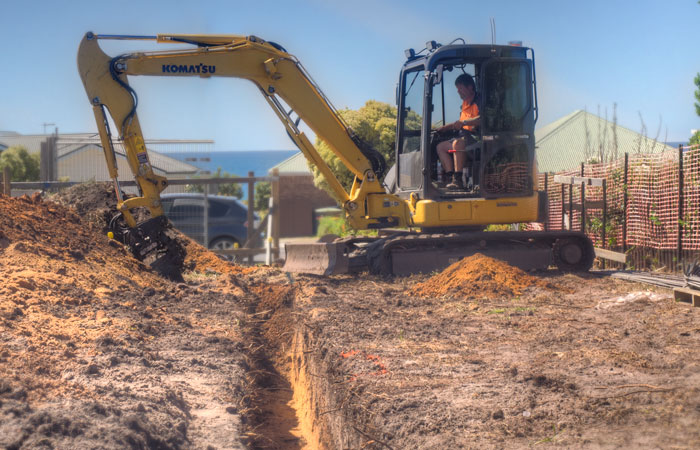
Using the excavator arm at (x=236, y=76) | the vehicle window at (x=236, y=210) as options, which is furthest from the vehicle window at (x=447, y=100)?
the vehicle window at (x=236, y=210)

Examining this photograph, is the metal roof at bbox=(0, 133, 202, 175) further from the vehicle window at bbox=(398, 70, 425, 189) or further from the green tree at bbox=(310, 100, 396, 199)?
the vehicle window at bbox=(398, 70, 425, 189)

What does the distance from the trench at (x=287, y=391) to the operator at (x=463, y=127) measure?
3252 mm

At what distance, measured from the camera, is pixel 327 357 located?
278 inches

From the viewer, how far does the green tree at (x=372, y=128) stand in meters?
19.3

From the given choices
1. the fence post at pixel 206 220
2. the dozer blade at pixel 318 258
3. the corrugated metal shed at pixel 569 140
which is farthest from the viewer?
the corrugated metal shed at pixel 569 140

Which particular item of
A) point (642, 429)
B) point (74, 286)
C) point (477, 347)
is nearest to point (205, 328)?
point (74, 286)

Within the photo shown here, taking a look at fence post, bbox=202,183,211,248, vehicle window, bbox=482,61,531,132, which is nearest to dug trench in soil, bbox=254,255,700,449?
vehicle window, bbox=482,61,531,132

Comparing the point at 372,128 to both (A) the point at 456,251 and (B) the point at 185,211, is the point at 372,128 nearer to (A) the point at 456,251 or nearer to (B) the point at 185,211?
(B) the point at 185,211

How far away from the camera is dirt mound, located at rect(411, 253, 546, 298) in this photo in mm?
9641

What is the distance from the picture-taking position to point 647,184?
490 inches

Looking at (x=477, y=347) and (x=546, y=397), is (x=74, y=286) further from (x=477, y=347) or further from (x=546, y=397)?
(x=546, y=397)

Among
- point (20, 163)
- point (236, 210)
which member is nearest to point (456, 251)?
point (236, 210)

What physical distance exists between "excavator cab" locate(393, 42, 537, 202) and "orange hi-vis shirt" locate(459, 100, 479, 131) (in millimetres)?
84

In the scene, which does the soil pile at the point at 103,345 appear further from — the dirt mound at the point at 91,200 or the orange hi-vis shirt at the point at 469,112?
the orange hi-vis shirt at the point at 469,112
